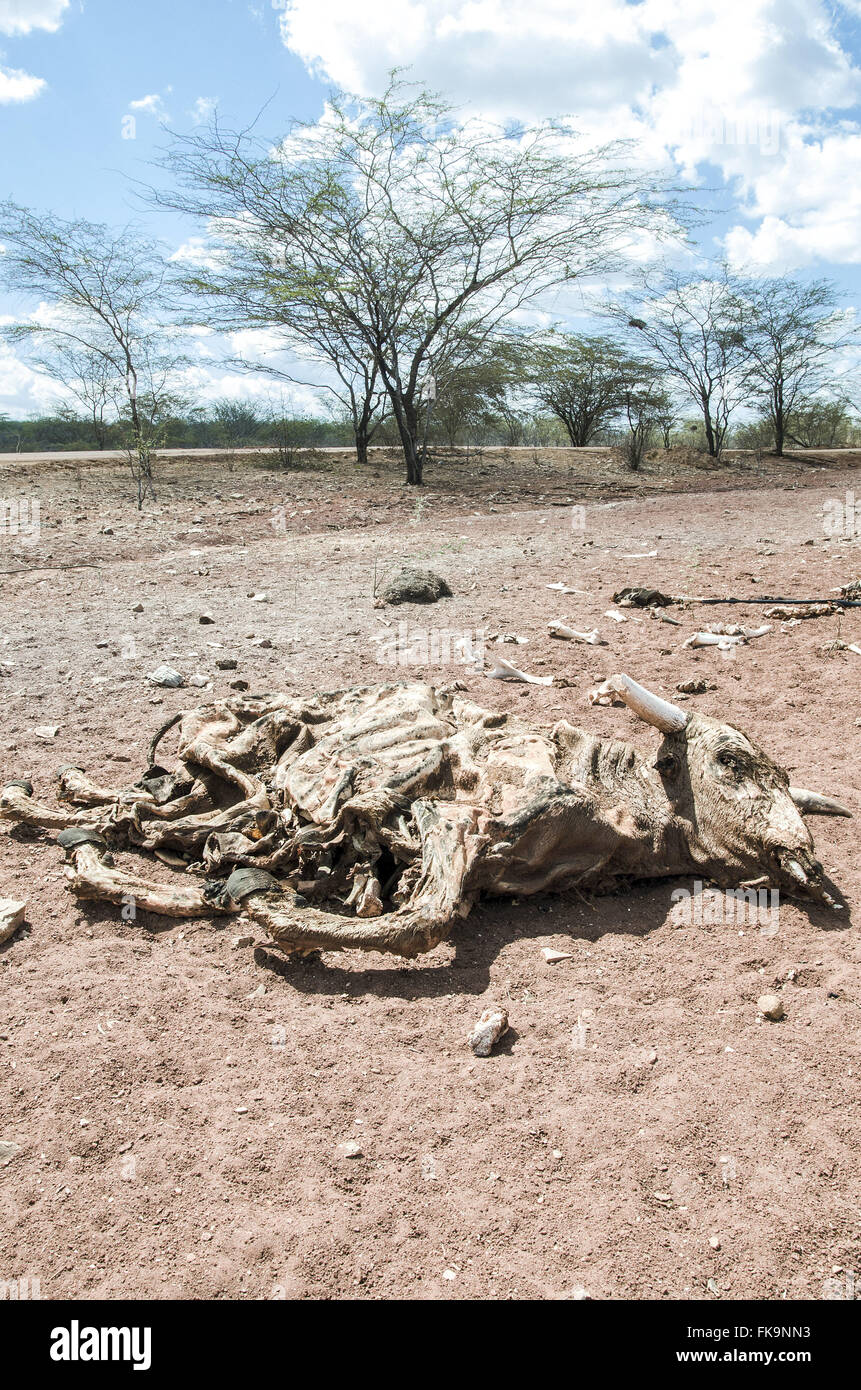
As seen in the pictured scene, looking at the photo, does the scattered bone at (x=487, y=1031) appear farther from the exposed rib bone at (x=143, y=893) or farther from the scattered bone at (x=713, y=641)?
the scattered bone at (x=713, y=641)

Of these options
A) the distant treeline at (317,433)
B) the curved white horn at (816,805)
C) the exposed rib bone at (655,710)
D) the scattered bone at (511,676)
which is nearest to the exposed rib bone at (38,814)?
the exposed rib bone at (655,710)

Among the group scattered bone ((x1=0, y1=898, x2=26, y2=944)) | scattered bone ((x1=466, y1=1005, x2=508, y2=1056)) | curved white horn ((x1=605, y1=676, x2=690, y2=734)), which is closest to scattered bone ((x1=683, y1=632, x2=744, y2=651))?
curved white horn ((x1=605, y1=676, x2=690, y2=734))

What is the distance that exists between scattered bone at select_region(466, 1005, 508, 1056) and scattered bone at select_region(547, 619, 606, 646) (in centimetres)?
455

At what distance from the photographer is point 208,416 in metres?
32.9

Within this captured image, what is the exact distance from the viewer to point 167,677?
20.7ft

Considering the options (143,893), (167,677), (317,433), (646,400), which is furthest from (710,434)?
(143,893)

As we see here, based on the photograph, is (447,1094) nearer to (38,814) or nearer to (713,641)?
(38,814)

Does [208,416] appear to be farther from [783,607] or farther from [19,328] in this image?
[783,607]

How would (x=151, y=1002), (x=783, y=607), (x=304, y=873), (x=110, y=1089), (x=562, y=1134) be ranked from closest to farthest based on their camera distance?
(x=562, y=1134), (x=110, y=1089), (x=151, y=1002), (x=304, y=873), (x=783, y=607)

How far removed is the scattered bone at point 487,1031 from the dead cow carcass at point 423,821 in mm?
316

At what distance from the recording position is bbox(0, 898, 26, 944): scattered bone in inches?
131

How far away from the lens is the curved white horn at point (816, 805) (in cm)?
402

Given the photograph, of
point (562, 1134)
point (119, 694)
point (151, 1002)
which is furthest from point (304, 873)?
point (119, 694)
